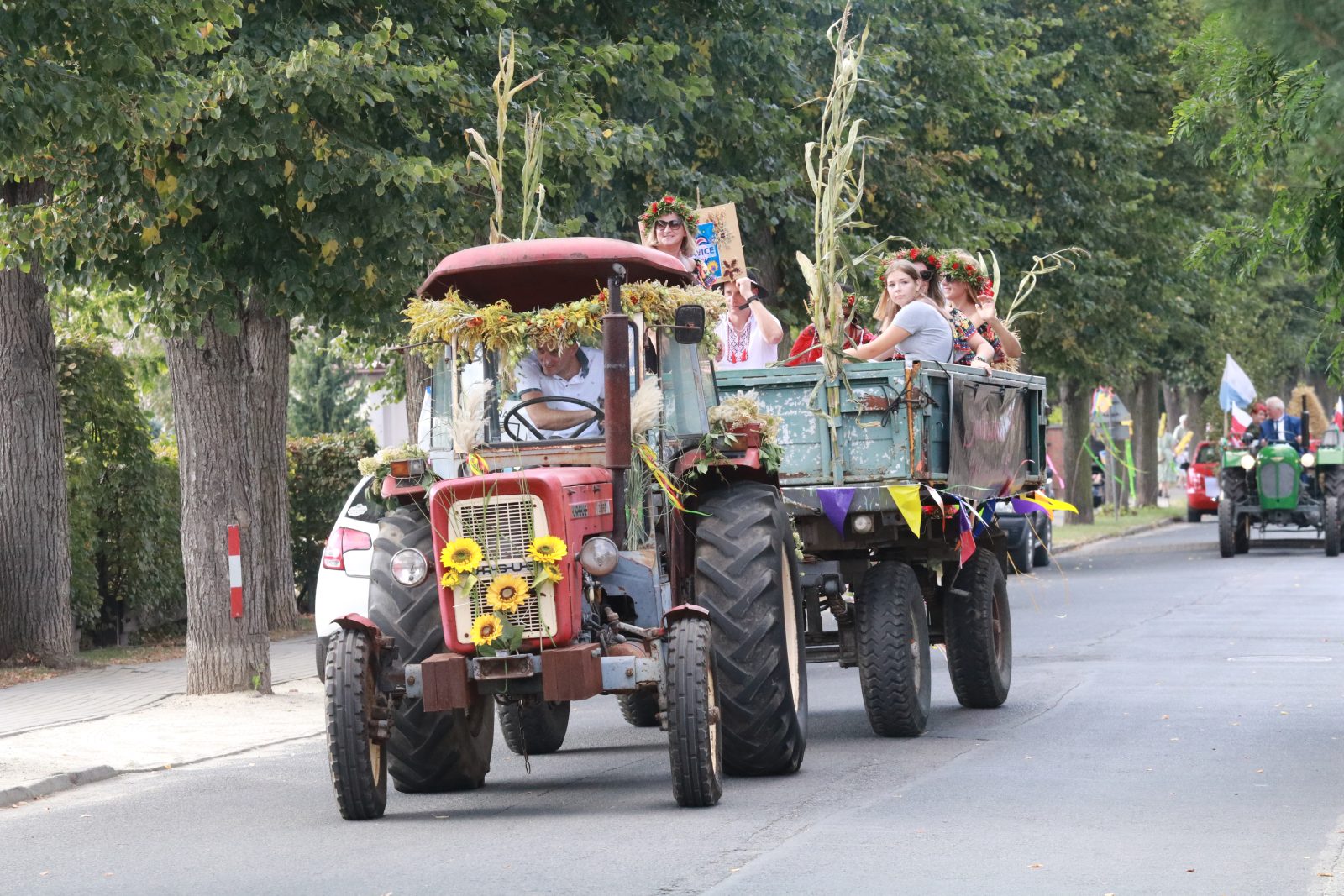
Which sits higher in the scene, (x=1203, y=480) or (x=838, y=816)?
(x=1203, y=480)

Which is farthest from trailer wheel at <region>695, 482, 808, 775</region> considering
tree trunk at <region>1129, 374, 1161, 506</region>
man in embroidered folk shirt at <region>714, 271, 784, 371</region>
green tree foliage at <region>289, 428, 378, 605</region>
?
tree trunk at <region>1129, 374, 1161, 506</region>

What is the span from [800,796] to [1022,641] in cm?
952

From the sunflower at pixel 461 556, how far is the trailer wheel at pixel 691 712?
886 mm

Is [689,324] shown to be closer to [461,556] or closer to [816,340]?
[461,556]

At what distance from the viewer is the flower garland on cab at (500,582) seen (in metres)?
8.77

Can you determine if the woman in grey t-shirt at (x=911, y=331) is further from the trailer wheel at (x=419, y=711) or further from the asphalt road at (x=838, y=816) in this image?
the trailer wheel at (x=419, y=711)

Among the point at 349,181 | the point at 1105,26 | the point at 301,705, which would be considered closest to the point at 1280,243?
the point at 349,181

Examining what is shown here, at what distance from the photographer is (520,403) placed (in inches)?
379

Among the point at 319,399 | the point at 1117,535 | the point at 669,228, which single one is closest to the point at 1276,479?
the point at 1117,535

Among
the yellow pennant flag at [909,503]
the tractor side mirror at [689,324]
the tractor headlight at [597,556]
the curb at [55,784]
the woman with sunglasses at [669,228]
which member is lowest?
the curb at [55,784]

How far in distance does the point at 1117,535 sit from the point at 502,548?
A: 33.2 metres

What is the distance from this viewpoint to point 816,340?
1288 cm

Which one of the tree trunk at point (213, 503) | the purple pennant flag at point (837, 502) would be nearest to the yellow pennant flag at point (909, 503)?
the purple pennant flag at point (837, 502)

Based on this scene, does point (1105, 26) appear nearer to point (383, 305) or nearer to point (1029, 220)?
point (1029, 220)
